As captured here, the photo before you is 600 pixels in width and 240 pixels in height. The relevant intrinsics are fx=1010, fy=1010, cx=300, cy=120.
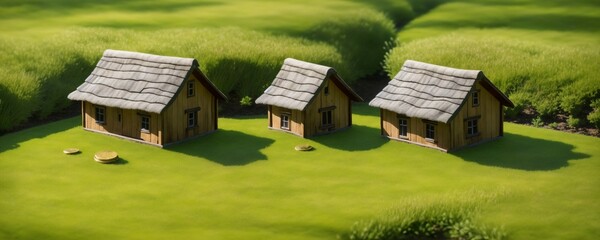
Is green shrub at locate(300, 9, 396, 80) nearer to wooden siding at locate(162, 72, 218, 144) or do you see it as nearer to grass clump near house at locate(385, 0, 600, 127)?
grass clump near house at locate(385, 0, 600, 127)

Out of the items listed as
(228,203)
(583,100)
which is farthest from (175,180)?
(583,100)

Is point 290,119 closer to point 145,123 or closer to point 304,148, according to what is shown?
point 304,148

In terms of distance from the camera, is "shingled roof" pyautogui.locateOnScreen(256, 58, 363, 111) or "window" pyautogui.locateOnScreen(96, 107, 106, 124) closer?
"shingled roof" pyautogui.locateOnScreen(256, 58, 363, 111)

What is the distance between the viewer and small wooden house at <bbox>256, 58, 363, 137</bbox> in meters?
38.8

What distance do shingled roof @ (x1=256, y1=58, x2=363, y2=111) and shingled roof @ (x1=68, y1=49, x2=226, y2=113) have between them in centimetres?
225

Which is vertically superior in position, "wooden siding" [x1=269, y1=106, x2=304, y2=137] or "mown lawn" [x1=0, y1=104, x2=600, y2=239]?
"wooden siding" [x1=269, y1=106, x2=304, y2=137]

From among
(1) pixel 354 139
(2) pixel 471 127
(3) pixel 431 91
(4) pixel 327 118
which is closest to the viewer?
(3) pixel 431 91

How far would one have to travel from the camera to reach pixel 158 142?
1502 inches

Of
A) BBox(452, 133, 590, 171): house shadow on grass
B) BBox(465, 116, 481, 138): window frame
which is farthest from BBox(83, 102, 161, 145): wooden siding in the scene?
BBox(465, 116, 481, 138): window frame

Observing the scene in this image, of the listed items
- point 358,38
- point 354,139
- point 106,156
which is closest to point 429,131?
point 354,139

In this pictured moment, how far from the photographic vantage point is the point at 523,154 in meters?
36.7

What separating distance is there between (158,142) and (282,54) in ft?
34.0

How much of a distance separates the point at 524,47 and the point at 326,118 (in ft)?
45.6

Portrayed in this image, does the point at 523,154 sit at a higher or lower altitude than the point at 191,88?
lower
